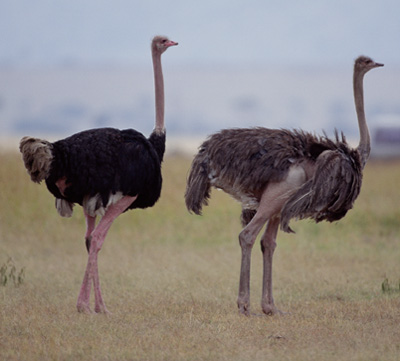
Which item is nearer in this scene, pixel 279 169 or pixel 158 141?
pixel 279 169

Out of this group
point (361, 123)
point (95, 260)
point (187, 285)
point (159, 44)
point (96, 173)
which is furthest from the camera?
point (187, 285)

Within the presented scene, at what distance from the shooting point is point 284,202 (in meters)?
7.05

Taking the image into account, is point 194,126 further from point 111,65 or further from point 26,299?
point 26,299

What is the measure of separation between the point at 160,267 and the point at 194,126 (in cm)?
9749

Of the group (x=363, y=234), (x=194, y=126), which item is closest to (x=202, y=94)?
(x=194, y=126)

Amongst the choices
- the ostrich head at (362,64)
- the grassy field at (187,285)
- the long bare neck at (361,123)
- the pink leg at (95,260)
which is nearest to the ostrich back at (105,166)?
the pink leg at (95,260)

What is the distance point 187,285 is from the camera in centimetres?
878

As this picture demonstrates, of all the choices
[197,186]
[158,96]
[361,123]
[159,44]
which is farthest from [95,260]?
[361,123]

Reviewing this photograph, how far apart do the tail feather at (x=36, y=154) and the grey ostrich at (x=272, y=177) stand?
1.23 metres

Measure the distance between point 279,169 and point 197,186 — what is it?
704 mm

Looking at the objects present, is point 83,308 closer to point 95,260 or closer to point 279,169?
point 95,260

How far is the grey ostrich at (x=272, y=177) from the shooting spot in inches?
271

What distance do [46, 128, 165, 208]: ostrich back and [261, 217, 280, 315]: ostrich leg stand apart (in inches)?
39.0

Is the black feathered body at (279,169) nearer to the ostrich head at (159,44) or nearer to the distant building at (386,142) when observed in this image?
the ostrich head at (159,44)
